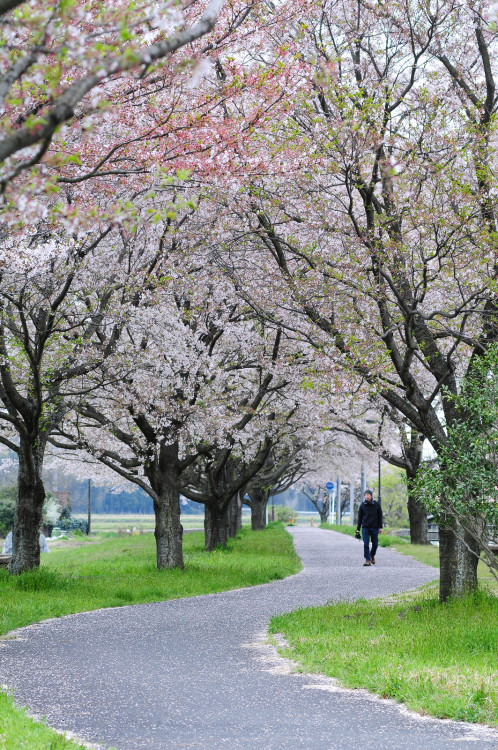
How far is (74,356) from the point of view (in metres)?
14.4

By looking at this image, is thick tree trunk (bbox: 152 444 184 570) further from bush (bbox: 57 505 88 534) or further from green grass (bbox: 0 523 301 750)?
bush (bbox: 57 505 88 534)

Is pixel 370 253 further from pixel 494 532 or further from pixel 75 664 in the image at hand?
pixel 75 664

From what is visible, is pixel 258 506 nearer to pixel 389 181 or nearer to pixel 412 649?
pixel 389 181

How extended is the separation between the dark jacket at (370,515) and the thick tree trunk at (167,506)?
4531 millimetres

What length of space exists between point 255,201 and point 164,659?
6783mm

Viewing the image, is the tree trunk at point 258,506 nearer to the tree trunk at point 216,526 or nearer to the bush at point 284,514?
the tree trunk at point 216,526

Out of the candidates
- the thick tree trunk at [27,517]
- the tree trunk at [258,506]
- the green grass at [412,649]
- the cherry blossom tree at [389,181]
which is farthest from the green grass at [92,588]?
the tree trunk at [258,506]

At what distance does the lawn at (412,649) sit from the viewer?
6.22m

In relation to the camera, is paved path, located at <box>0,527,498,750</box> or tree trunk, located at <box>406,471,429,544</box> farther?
tree trunk, located at <box>406,471,429,544</box>

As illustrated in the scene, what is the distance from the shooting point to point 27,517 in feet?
51.1

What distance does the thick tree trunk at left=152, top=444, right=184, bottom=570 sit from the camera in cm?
1812

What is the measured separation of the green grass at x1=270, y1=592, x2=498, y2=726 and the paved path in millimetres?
251

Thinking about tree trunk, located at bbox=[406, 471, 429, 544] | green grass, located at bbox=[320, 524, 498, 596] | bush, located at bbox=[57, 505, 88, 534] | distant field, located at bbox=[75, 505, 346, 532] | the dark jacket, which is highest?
the dark jacket

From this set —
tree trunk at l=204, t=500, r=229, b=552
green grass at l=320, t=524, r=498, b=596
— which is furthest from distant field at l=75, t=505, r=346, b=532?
tree trunk at l=204, t=500, r=229, b=552
